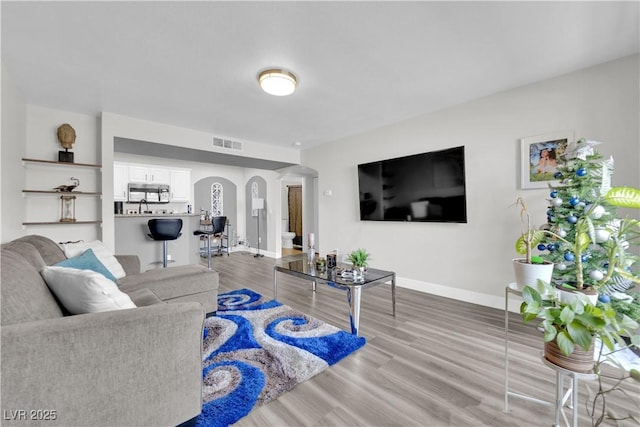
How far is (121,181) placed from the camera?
608 cm

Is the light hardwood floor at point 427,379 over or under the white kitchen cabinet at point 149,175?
under

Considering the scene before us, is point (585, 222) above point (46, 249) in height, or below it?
above

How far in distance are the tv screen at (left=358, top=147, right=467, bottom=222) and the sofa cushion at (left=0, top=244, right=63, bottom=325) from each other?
3.60 m

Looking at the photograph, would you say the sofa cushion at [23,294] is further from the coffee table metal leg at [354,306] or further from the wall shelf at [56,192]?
the wall shelf at [56,192]

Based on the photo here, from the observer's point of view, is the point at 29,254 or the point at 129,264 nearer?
the point at 29,254

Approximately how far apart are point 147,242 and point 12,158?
1814mm

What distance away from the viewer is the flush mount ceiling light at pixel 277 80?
2342 mm

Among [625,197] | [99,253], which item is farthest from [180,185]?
[625,197]

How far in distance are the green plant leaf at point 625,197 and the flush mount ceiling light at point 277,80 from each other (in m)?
2.57

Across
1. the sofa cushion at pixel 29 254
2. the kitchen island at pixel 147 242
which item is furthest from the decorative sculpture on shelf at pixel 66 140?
the sofa cushion at pixel 29 254

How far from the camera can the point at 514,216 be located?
9.30ft

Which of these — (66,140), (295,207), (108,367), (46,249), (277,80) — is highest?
(277,80)

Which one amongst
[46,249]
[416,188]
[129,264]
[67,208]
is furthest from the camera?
[416,188]

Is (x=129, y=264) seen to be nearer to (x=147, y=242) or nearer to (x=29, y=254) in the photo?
(x=29, y=254)
